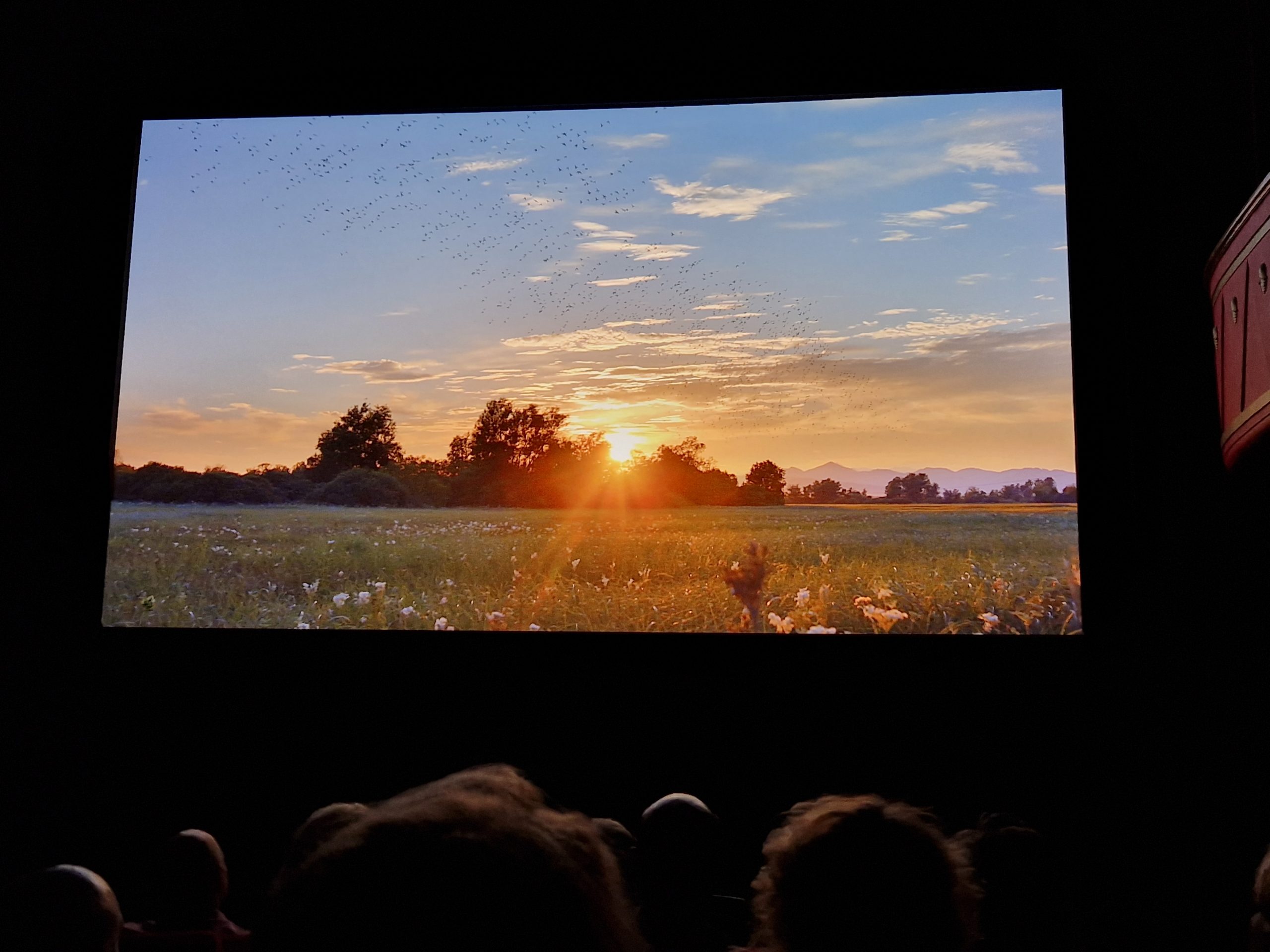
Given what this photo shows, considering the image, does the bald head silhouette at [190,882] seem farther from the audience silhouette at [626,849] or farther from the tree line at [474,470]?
the tree line at [474,470]

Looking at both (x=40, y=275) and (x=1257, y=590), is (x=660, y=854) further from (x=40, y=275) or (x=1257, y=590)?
(x=40, y=275)

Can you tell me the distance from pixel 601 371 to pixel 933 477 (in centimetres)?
86

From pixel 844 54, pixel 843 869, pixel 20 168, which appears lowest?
pixel 843 869

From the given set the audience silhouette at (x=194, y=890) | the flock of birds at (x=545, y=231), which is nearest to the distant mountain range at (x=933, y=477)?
the flock of birds at (x=545, y=231)

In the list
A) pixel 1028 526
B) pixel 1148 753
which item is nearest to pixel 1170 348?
pixel 1028 526

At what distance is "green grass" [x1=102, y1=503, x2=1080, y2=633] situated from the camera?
2.23 m

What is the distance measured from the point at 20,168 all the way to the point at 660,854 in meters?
2.38

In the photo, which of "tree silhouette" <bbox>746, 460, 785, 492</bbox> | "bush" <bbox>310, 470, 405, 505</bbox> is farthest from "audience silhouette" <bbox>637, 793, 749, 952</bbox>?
"bush" <bbox>310, 470, 405, 505</bbox>

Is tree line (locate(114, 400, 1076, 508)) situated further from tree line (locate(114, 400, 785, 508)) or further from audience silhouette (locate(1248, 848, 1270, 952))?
audience silhouette (locate(1248, 848, 1270, 952))

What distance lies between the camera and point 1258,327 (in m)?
1.02

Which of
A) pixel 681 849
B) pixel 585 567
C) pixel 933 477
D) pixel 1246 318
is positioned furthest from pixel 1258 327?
pixel 585 567

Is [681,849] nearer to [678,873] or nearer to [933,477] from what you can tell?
[678,873]

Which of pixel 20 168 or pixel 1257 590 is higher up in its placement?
pixel 20 168

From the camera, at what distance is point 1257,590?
2068 millimetres
